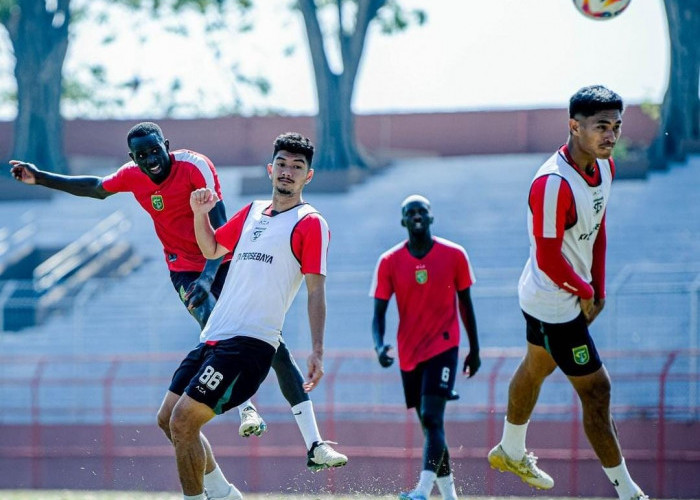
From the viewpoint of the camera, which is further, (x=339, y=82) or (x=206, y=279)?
(x=339, y=82)

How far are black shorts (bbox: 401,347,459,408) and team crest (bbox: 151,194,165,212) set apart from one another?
2.32 m

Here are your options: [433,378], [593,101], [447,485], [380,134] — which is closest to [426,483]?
[447,485]

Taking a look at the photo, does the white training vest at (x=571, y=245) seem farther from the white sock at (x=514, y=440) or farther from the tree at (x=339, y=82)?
the tree at (x=339, y=82)

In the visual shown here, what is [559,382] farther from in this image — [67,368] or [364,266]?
[67,368]

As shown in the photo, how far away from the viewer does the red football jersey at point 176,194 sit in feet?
29.3

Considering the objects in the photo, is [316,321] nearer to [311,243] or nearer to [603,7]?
[311,243]

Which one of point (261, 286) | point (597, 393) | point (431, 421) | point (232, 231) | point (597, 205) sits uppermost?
point (597, 205)

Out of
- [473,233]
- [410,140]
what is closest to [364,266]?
[473,233]

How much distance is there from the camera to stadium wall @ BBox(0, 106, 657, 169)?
34.7 metres

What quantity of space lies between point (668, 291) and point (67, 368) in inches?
373

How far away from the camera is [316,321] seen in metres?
7.78

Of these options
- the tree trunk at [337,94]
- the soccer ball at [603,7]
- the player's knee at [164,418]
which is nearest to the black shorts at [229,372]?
the player's knee at [164,418]

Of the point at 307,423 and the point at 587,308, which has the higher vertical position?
the point at 587,308

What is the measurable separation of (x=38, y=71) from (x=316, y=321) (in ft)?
85.4
